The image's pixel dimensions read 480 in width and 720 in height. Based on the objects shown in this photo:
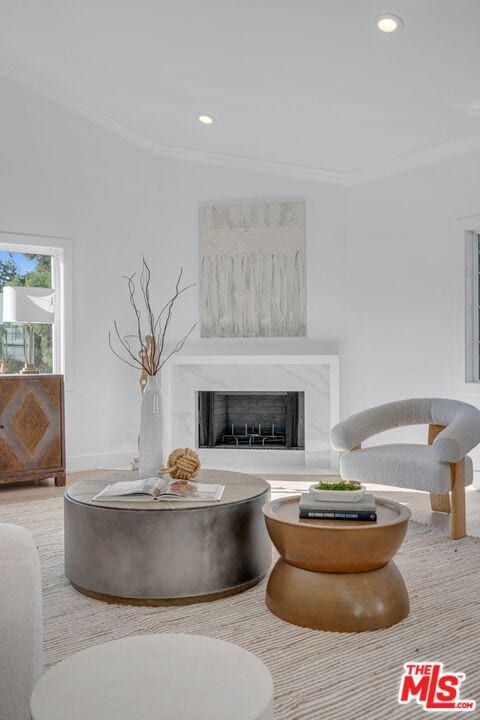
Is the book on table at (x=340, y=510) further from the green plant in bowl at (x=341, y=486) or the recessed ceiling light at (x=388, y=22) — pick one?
the recessed ceiling light at (x=388, y=22)

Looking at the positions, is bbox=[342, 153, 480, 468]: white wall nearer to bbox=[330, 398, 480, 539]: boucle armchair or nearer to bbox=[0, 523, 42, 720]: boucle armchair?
bbox=[330, 398, 480, 539]: boucle armchair

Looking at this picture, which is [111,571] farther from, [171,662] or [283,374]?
[283,374]

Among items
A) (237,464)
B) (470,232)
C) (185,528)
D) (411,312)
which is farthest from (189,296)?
(185,528)

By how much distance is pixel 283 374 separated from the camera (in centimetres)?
611

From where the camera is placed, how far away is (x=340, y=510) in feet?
8.29

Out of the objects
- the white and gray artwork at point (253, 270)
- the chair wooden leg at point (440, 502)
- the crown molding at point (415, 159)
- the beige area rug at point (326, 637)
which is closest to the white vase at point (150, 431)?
the beige area rug at point (326, 637)

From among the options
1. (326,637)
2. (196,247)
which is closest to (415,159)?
(196,247)

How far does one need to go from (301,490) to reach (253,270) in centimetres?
212

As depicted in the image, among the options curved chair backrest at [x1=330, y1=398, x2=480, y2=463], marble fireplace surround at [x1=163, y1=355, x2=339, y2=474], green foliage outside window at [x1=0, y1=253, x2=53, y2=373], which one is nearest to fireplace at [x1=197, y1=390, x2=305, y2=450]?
marble fireplace surround at [x1=163, y1=355, x2=339, y2=474]

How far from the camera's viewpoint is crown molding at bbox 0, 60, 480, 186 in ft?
17.4

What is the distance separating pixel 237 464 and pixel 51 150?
310cm

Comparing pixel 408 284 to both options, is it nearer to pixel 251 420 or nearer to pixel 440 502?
pixel 251 420

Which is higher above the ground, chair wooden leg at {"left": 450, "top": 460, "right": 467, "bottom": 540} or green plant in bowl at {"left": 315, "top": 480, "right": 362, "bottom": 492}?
green plant in bowl at {"left": 315, "top": 480, "right": 362, "bottom": 492}

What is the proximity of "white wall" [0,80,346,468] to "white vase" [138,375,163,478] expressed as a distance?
8.99 ft
